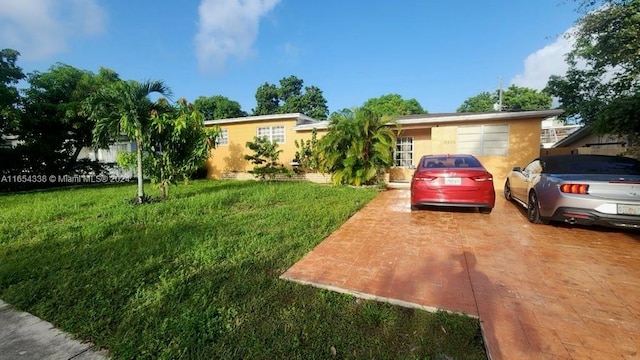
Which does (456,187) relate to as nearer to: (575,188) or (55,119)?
(575,188)

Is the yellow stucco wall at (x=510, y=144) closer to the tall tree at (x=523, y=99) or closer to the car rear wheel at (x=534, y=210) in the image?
the car rear wheel at (x=534, y=210)

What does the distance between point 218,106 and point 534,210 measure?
35.6 meters

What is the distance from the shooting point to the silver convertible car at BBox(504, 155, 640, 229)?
382 centimetres

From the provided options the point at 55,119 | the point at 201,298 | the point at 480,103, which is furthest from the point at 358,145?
the point at 480,103

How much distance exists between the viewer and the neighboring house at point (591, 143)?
33.2 ft

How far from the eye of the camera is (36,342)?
2.08m

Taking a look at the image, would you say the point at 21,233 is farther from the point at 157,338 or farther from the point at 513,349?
the point at 513,349

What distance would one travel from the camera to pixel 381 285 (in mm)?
2812

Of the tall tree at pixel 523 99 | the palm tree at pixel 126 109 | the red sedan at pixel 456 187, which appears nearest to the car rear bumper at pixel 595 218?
the red sedan at pixel 456 187

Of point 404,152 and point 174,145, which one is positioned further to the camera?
point 404,152

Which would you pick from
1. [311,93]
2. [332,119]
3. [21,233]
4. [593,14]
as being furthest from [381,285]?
[311,93]

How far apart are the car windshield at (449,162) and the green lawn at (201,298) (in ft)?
8.88

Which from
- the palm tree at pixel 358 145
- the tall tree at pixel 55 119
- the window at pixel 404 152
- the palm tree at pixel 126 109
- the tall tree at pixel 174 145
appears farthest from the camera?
the window at pixel 404 152

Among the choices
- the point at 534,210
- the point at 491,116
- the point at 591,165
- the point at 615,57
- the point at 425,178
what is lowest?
the point at 534,210
